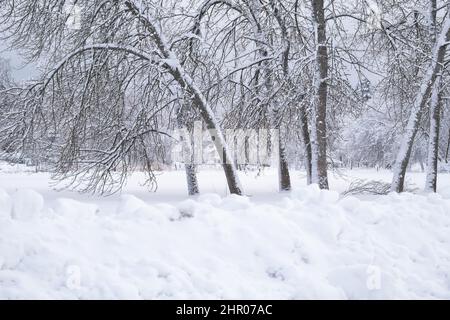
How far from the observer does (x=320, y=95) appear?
412 inches

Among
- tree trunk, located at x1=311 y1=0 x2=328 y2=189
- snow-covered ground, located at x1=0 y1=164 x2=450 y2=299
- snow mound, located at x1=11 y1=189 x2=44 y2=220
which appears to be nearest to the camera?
snow-covered ground, located at x1=0 y1=164 x2=450 y2=299

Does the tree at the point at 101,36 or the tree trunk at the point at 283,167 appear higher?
the tree at the point at 101,36

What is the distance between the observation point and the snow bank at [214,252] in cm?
401

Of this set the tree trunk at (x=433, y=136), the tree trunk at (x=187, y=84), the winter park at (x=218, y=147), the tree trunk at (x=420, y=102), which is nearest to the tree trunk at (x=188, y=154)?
the winter park at (x=218, y=147)

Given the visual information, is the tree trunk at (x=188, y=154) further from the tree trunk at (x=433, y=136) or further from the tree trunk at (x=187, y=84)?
the tree trunk at (x=433, y=136)

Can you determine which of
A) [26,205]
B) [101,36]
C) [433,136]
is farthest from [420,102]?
[26,205]

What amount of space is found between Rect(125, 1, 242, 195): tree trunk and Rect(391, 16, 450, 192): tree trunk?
448cm

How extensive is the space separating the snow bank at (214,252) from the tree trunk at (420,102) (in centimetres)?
593

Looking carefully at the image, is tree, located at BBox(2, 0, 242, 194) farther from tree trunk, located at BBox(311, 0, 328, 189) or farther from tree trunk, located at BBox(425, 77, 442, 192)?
tree trunk, located at BBox(425, 77, 442, 192)

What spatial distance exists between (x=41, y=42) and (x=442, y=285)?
9067mm

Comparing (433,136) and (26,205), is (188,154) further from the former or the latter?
(26,205)

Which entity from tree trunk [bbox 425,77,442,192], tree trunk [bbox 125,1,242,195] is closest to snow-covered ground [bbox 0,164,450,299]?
tree trunk [bbox 125,1,242,195]

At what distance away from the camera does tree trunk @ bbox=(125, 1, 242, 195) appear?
982cm
